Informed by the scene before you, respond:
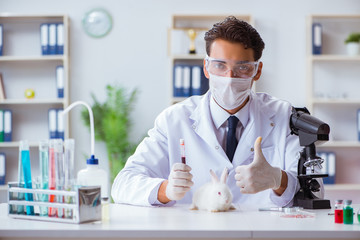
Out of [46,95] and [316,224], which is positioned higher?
[46,95]

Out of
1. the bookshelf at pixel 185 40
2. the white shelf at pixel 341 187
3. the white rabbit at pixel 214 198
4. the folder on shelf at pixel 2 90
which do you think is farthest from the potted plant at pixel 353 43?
the white rabbit at pixel 214 198

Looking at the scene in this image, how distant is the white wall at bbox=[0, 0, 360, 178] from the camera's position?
4770 millimetres

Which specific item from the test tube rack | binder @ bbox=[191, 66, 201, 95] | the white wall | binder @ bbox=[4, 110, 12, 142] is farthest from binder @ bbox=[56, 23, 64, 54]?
the test tube rack

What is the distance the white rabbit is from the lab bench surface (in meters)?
0.09

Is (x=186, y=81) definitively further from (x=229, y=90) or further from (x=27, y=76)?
(x=229, y=90)

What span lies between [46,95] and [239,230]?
3.80 meters

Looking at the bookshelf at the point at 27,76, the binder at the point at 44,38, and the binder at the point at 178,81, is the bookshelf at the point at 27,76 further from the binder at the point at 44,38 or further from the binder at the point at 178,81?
the binder at the point at 178,81

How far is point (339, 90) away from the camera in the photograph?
4.77 metres

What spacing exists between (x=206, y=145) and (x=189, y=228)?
883 millimetres

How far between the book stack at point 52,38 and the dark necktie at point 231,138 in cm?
284

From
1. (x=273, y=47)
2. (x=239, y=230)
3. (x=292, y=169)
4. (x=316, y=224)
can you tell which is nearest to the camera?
(x=239, y=230)
